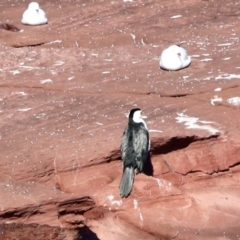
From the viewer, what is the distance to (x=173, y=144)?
9.12 metres

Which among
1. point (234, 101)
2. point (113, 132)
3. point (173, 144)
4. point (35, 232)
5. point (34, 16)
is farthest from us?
point (34, 16)

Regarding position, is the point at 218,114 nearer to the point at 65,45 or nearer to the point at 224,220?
the point at 224,220

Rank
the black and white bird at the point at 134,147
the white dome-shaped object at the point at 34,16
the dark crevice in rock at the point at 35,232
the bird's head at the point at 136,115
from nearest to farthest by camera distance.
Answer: the dark crevice in rock at the point at 35,232, the black and white bird at the point at 134,147, the bird's head at the point at 136,115, the white dome-shaped object at the point at 34,16

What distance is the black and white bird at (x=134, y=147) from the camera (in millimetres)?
8703

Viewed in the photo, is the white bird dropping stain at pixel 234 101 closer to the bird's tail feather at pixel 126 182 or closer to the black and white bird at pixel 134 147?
the black and white bird at pixel 134 147

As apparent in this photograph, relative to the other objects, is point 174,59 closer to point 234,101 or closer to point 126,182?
point 234,101

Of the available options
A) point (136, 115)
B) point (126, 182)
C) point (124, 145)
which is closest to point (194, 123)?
point (136, 115)

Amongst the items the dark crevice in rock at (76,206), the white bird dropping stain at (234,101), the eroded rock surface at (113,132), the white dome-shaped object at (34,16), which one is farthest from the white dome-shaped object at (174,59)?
the dark crevice in rock at (76,206)

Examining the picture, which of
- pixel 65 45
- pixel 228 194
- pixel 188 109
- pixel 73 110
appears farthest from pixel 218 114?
pixel 65 45

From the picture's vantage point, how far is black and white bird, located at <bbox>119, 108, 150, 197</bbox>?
28.6 feet

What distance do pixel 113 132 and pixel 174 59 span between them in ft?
6.12

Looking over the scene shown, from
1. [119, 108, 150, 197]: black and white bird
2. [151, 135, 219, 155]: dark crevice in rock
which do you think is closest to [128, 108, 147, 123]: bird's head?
[119, 108, 150, 197]: black and white bird

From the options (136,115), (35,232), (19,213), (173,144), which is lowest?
(35,232)

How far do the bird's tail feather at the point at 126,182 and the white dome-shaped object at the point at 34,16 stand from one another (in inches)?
182
